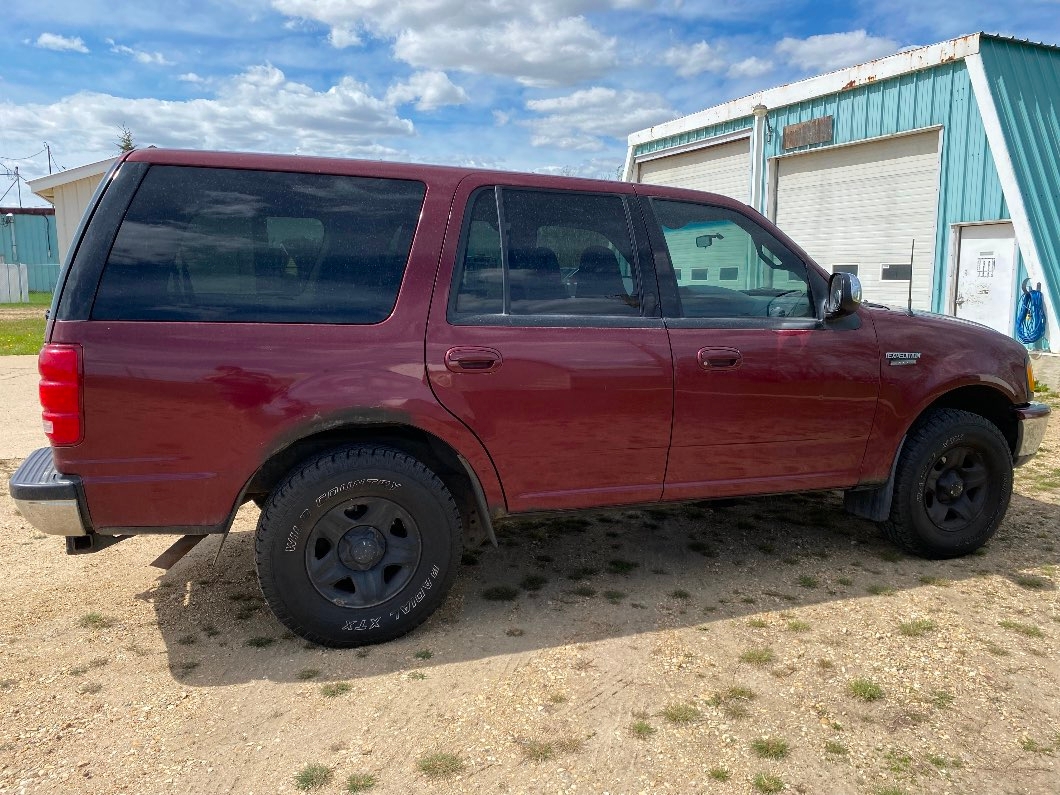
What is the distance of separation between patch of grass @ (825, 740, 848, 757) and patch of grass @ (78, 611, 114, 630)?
2.96 m

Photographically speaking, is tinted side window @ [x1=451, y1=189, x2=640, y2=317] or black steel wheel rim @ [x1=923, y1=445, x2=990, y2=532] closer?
tinted side window @ [x1=451, y1=189, x2=640, y2=317]

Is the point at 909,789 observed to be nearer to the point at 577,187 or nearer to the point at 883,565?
the point at 883,565

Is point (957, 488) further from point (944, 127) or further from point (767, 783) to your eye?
point (944, 127)

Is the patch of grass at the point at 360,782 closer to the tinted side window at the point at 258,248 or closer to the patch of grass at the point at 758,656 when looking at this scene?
the patch of grass at the point at 758,656

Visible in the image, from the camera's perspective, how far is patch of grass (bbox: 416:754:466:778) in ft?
8.31

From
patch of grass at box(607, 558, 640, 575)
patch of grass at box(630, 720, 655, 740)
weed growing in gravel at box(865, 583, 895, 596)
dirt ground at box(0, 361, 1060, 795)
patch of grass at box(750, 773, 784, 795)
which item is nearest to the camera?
patch of grass at box(750, 773, 784, 795)

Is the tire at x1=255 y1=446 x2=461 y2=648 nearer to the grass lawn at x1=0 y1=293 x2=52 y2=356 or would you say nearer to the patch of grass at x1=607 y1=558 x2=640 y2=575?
the patch of grass at x1=607 y1=558 x2=640 y2=575

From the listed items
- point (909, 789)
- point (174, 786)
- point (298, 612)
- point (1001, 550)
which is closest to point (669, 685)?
point (909, 789)

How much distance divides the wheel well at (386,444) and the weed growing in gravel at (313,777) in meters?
1.14

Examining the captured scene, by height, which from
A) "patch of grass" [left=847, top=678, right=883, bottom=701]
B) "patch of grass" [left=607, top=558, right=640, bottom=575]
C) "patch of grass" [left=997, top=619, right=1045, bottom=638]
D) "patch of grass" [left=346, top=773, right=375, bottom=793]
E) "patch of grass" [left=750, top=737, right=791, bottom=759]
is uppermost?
Result: "patch of grass" [left=607, top=558, right=640, bottom=575]

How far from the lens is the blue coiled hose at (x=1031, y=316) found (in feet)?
32.9

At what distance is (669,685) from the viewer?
306 centimetres

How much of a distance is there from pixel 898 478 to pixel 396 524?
264 centimetres

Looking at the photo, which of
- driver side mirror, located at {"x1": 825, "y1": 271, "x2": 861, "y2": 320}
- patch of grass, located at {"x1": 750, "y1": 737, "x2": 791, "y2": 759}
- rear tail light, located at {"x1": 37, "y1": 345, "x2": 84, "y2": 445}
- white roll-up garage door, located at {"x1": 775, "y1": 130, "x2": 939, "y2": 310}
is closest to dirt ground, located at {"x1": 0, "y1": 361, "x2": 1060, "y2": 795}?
patch of grass, located at {"x1": 750, "y1": 737, "x2": 791, "y2": 759}
